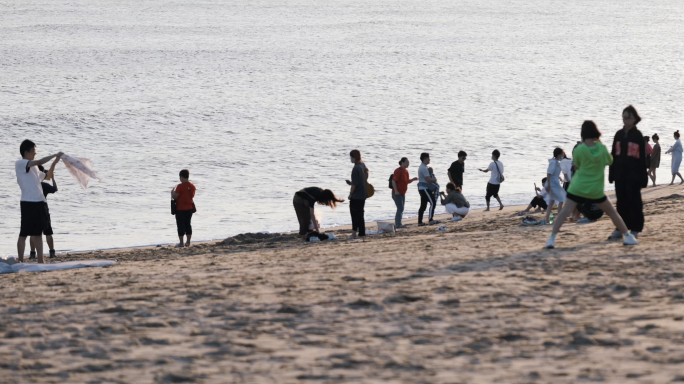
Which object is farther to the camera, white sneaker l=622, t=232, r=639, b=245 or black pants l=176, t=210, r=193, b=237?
black pants l=176, t=210, r=193, b=237

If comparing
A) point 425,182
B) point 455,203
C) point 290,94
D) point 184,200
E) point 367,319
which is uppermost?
point 290,94

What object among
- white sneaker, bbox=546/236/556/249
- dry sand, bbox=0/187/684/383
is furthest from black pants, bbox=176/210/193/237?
white sneaker, bbox=546/236/556/249

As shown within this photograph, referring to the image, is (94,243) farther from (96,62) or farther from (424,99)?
(96,62)

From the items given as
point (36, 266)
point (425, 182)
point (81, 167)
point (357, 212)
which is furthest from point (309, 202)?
point (36, 266)

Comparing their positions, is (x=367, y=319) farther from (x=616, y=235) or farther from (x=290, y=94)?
(x=290, y=94)

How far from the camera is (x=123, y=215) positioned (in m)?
21.3

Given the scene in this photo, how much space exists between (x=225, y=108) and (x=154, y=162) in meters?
11.7

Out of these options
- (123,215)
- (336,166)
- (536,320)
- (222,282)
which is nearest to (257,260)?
(222,282)

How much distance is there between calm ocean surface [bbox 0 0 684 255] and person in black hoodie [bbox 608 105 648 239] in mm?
10349

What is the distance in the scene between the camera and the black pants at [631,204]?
8.44 m

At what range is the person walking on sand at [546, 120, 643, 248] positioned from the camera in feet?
26.0

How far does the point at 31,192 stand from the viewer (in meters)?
9.30

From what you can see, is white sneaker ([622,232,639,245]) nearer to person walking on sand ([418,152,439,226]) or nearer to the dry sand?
the dry sand

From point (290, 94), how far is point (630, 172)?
38.1m
